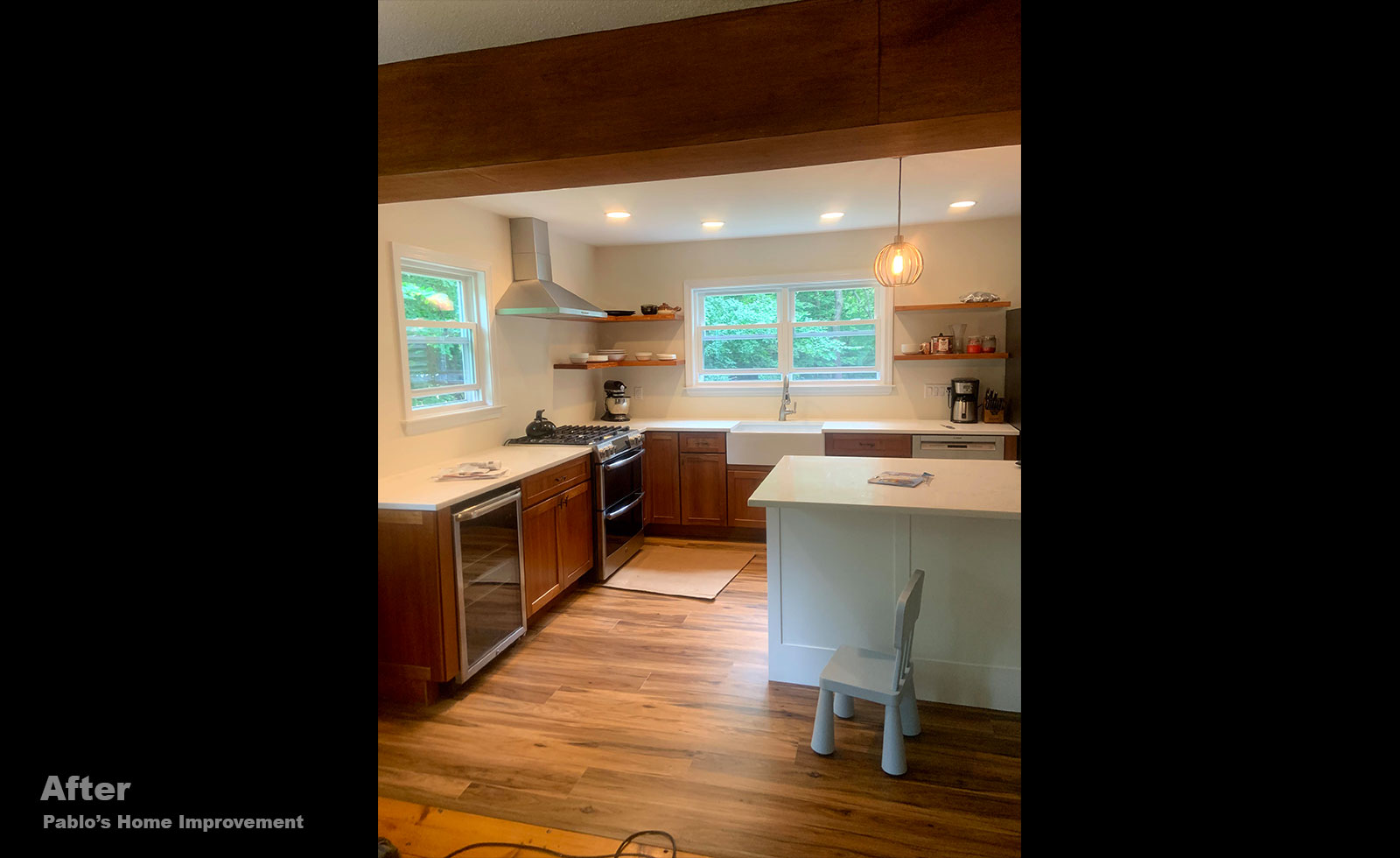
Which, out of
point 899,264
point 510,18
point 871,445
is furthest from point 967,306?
point 510,18

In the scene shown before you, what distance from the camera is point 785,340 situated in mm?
5156

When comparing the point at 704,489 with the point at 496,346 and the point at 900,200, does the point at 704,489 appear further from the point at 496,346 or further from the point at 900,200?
the point at 900,200

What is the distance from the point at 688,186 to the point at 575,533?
1830 mm

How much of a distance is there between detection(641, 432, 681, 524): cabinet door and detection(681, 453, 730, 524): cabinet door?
5 centimetres

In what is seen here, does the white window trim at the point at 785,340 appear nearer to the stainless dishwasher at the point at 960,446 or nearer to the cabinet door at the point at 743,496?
the stainless dishwasher at the point at 960,446

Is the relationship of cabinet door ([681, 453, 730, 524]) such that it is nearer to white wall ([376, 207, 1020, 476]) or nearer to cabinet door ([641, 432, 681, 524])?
cabinet door ([641, 432, 681, 524])

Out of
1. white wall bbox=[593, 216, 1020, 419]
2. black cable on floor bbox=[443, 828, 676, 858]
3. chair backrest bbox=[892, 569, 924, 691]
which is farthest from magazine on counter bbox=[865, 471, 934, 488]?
white wall bbox=[593, 216, 1020, 419]

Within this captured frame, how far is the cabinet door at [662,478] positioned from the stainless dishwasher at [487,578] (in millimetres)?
1776

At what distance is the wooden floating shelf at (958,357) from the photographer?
4.46 meters

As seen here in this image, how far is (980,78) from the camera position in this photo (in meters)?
1.44

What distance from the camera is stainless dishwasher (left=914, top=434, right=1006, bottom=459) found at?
4.21 metres

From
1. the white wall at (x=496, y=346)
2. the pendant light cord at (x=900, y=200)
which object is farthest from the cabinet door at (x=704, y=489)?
the pendant light cord at (x=900, y=200)
